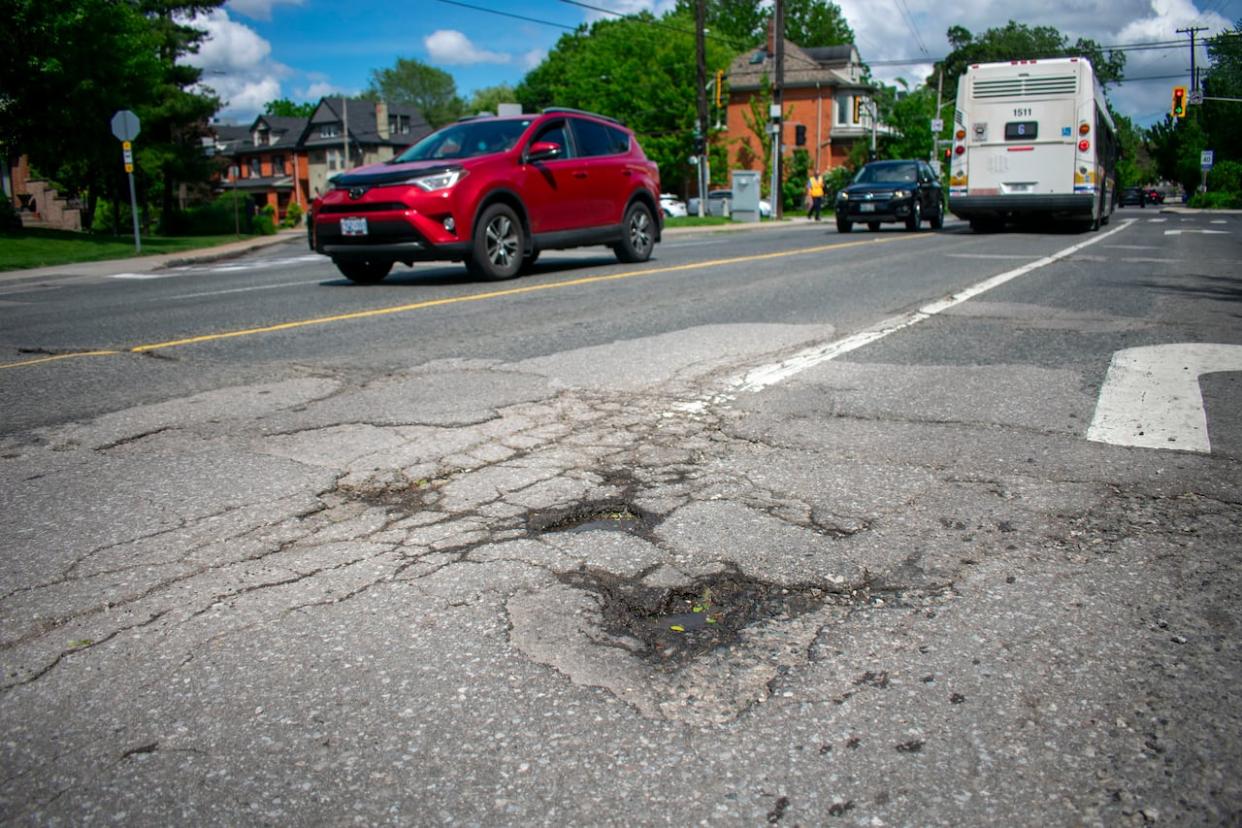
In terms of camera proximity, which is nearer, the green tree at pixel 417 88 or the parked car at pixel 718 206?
the parked car at pixel 718 206

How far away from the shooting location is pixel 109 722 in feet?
6.80

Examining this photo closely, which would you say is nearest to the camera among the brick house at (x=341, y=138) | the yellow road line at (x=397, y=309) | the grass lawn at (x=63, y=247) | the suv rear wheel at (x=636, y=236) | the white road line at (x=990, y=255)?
the yellow road line at (x=397, y=309)

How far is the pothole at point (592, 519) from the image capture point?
319 centimetres

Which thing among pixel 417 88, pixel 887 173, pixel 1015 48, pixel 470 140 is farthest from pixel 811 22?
pixel 470 140

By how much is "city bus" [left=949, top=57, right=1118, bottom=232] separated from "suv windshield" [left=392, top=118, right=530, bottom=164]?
1420 cm

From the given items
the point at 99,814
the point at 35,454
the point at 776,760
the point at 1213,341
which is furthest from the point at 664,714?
the point at 1213,341

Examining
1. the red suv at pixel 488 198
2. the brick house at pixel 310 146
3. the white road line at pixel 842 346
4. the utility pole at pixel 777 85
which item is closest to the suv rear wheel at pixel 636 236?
the red suv at pixel 488 198

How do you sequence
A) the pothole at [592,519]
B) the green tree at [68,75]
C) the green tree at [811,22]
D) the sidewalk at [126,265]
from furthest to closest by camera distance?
the green tree at [811,22]
the green tree at [68,75]
the sidewalk at [126,265]
the pothole at [592,519]

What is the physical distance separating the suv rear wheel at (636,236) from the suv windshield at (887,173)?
13.3 m

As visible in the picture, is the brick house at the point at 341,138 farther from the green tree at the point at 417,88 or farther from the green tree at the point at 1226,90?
the green tree at the point at 1226,90

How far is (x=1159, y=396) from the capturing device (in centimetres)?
502

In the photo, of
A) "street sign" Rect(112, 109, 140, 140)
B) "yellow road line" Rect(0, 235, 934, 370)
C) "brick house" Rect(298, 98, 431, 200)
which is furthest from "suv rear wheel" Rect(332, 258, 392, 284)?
"brick house" Rect(298, 98, 431, 200)

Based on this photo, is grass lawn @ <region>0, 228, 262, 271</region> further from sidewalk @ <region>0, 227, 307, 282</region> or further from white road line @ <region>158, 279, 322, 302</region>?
white road line @ <region>158, 279, 322, 302</region>

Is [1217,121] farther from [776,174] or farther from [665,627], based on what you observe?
[665,627]
